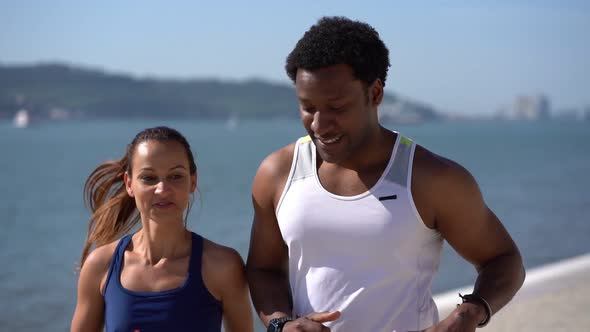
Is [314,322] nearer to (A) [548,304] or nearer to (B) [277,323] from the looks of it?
(B) [277,323]

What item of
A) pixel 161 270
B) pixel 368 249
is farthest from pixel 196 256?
pixel 368 249

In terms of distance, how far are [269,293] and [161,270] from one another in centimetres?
43

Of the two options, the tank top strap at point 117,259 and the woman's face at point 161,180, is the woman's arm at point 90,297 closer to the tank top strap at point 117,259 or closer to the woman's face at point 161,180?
the tank top strap at point 117,259

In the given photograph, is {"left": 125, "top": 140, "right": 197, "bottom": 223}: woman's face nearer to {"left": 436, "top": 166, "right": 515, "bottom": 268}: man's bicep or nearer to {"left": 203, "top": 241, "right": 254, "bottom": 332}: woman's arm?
{"left": 203, "top": 241, "right": 254, "bottom": 332}: woman's arm

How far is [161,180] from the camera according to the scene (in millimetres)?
3039

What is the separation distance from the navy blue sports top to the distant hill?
90215 mm

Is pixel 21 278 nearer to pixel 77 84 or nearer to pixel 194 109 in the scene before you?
pixel 77 84

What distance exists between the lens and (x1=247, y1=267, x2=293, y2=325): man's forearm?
292 centimetres

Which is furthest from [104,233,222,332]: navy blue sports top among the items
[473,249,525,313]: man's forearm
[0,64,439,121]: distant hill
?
[0,64,439,121]: distant hill

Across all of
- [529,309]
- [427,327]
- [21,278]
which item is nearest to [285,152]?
[427,327]

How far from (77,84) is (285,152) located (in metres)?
107

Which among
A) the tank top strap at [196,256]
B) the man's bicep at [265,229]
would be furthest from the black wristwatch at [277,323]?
the tank top strap at [196,256]

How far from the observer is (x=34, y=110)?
110625 millimetres

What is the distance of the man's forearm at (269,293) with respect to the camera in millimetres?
2920
